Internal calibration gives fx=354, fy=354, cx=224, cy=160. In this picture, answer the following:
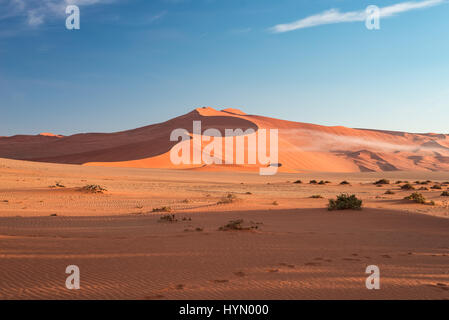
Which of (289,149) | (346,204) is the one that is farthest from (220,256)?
(289,149)

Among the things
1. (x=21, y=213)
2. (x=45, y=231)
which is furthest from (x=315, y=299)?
(x=21, y=213)

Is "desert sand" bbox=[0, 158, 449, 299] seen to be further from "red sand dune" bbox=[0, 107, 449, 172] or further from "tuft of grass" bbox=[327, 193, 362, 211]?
"red sand dune" bbox=[0, 107, 449, 172]

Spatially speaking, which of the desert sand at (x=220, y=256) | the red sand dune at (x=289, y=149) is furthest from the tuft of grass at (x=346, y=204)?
the red sand dune at (x=289, y=149)

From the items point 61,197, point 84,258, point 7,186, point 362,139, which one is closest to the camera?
point 84,258

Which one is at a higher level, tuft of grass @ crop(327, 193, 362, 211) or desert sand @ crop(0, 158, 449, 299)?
tuft of grass @ crop(327, 193, 362, 211)

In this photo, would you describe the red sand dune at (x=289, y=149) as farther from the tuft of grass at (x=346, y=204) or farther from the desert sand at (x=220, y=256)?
the desert sand at (x=220, y=256)

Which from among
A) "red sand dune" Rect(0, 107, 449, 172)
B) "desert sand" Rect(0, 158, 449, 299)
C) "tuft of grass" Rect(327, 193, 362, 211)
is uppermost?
"red sand dune" Rect(0, 107, 449, 172)

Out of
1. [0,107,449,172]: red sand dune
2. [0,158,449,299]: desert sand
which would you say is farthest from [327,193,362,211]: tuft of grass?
[0,107,449,172]: red sand dune

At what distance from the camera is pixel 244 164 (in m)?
54.7

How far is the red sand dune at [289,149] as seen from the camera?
Answer: 2409 inches

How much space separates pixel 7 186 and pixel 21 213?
1151cm

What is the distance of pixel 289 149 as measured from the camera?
224ft

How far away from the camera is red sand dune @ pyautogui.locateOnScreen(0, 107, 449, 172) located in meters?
61.2
